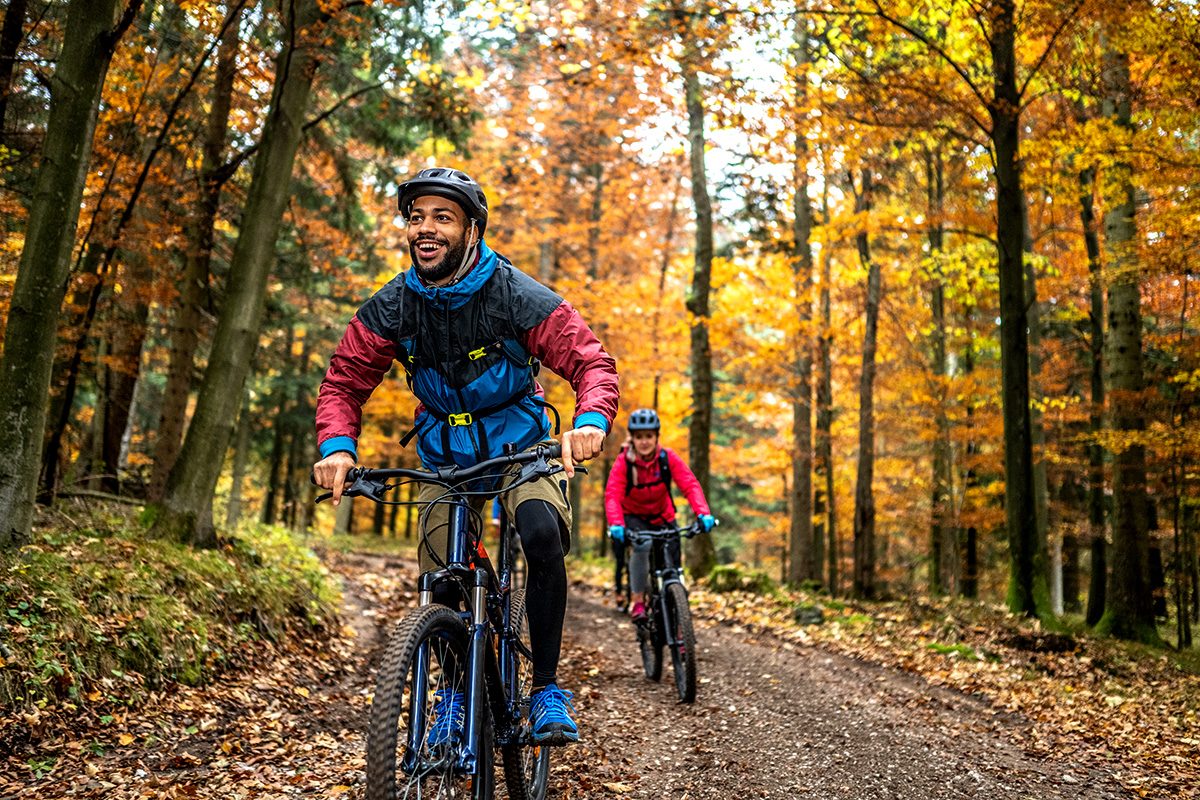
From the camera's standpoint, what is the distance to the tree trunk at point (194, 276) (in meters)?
10.8

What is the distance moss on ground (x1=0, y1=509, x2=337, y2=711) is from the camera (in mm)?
5043

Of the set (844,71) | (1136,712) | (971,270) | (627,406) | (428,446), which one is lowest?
(1136,712)

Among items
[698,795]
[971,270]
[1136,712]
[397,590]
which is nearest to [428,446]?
[698,795]

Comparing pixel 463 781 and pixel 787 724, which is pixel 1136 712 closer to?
pixel 787 724

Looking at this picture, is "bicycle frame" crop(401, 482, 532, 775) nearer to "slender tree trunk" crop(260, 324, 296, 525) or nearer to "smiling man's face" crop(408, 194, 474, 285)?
"smiling man's face" crop(408, 194, 474, 285)

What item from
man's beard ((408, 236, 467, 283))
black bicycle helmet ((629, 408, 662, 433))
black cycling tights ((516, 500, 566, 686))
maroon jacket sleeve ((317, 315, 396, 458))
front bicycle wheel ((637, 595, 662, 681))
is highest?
man's beard ((408, 236, 467, 283))

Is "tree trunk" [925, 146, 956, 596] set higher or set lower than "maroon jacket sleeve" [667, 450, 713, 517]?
higher

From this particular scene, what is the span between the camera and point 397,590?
505 inches

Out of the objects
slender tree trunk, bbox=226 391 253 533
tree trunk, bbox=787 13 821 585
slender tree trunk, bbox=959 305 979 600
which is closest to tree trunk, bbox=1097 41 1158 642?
slender tree trunk, bbox=959 305 979 600

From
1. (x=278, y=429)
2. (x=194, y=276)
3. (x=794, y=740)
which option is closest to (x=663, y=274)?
(x=278, y=429)

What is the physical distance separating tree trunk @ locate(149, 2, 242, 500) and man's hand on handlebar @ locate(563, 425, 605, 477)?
933 centimetres

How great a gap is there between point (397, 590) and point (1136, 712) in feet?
31.2

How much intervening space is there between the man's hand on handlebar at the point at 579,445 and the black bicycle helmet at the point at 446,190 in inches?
41.1

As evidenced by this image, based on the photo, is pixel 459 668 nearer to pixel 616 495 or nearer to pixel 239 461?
pixel 616 495
